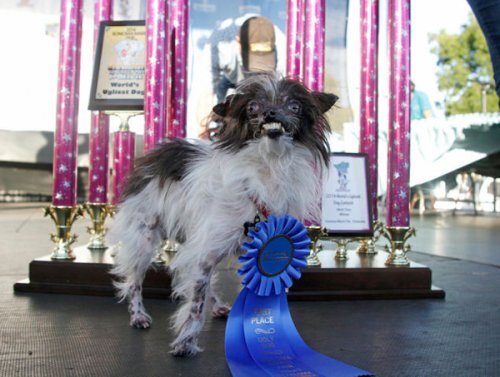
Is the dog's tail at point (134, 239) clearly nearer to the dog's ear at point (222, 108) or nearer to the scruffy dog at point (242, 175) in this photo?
the scruffy dog at point (242, 175)

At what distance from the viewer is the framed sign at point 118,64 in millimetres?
4351

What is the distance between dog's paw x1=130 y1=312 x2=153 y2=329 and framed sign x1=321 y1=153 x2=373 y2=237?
5.56 feet

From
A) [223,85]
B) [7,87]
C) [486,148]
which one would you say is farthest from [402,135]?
[7,87]

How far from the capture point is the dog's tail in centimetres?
303

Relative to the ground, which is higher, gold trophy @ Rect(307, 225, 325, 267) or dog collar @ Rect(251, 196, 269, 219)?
dog collar @ Rect(251, 196, 269, 219)

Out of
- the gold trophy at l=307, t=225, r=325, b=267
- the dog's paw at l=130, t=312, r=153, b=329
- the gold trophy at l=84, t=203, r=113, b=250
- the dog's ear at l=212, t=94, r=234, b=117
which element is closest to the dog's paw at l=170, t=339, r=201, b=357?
the dog's paw at l=130, t=312, r=153, b=329

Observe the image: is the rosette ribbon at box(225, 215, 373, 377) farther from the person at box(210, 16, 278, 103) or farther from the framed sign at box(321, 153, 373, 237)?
the person at box(210, 16, 278, 103)

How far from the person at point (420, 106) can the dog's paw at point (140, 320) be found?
32.9 feet

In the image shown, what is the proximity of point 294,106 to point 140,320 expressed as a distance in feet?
4.62

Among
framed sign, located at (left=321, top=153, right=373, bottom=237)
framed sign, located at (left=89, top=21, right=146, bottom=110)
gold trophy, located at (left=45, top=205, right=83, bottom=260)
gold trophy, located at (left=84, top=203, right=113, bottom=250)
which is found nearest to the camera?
gold trophy, located at (left=45, top=205, right=83, bottom=260)

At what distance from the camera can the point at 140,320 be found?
9.63 feet

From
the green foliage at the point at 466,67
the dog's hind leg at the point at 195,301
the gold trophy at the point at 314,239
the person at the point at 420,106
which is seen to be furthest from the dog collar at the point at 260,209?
the green foliage at the point at 466,67

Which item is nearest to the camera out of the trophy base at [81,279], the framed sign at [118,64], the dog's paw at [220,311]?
the dog's paw at [220,311]

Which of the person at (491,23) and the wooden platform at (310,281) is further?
the wooden platform at (310,281)
